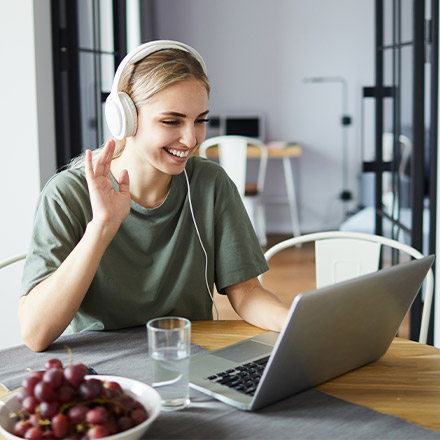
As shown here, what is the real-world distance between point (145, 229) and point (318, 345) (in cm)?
59

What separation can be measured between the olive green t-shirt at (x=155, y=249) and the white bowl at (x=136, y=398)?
0.45 metres

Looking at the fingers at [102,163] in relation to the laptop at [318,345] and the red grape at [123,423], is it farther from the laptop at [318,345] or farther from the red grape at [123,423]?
the red grape at [123,423]

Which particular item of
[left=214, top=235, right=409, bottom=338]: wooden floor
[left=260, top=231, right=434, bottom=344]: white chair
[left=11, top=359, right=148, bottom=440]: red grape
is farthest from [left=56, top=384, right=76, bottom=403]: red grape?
[left=214, top=235, right=409, bottom=338]: wooden floor

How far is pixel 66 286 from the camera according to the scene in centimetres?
112

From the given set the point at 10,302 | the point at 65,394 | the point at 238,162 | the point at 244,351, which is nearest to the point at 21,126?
the point at 10,302

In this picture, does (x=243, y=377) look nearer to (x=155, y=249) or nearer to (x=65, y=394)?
(x=65, y=394)

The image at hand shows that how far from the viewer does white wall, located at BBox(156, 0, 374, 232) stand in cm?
545

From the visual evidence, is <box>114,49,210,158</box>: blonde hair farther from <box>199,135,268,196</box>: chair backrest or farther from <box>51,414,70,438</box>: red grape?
<box>199,135,268,196</box>: chair backrest

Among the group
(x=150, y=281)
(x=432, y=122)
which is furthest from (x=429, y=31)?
(x=150, y=281)

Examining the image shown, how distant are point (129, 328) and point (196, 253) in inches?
9.8

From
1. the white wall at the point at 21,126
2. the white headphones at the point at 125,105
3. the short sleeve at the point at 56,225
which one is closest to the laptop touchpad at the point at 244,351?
the short sleeve at the point at 56,225

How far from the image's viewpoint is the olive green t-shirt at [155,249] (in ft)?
4.12

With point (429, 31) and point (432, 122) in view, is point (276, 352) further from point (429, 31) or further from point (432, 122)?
point (429, 31)

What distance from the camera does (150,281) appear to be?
1.34 metres
